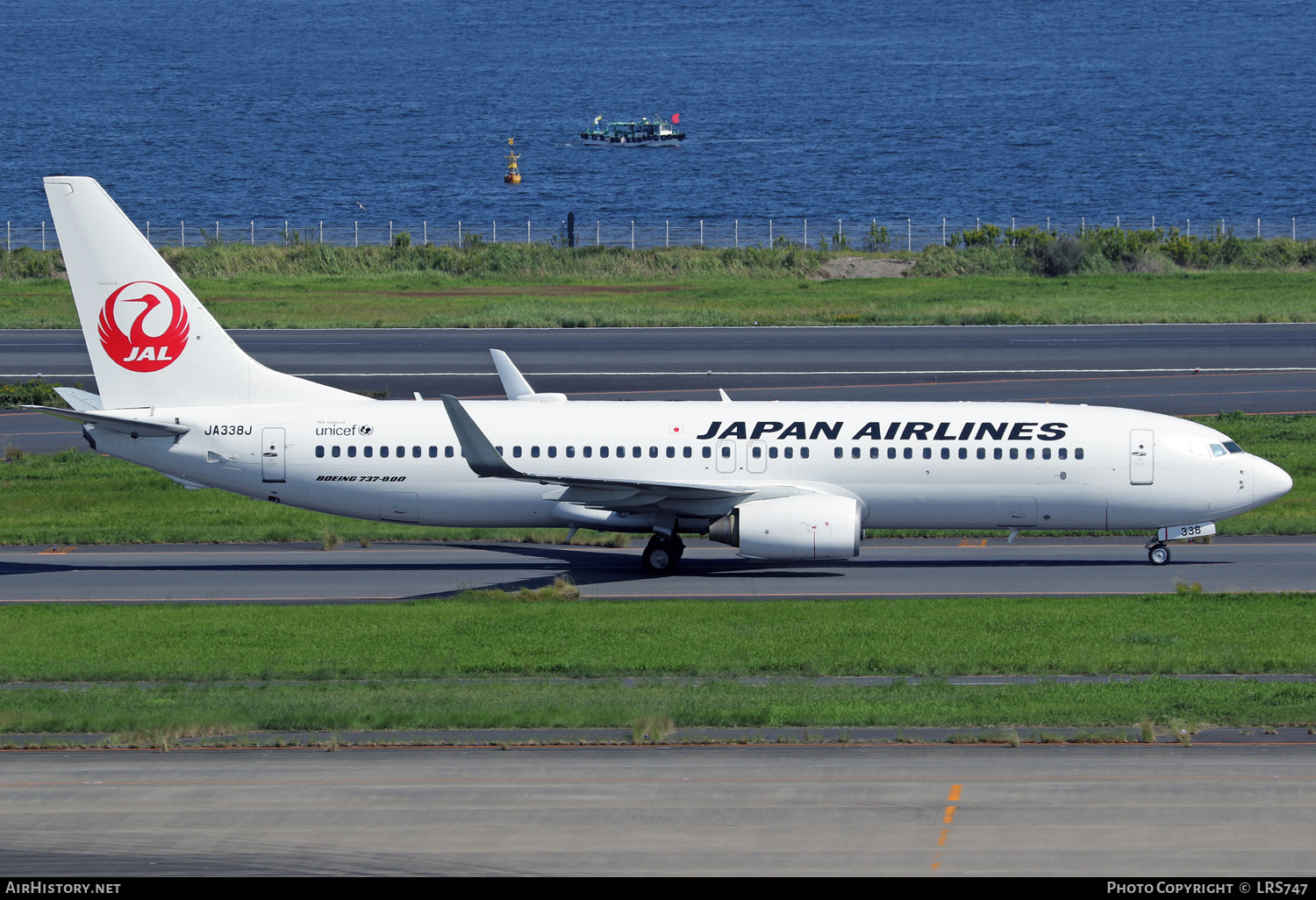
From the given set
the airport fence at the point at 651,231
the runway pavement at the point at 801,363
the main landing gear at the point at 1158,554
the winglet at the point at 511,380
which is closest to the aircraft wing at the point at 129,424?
the winglet at the point at 511,380

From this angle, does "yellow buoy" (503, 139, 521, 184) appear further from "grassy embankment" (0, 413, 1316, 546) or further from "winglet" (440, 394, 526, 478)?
"winglet" (440, 394, 526, 478)

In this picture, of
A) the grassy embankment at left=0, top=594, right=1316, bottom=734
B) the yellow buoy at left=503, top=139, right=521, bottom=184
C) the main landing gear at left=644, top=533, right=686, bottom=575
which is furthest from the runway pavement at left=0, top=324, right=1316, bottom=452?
the yellow buoy at left=503, top=139, right=521, bottom=184

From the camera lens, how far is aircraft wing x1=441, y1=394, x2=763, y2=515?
1257 inches

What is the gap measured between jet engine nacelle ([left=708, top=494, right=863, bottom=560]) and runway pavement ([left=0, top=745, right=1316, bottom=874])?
12663 mm

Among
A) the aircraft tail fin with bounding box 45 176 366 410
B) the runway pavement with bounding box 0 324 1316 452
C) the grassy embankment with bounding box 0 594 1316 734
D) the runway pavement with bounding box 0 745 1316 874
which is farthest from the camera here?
the runway pavement with bounding box 0 324 1316 452

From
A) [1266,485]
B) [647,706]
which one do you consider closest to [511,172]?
[1266,485]

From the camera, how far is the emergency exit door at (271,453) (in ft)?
113

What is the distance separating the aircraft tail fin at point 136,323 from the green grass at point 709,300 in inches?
1474

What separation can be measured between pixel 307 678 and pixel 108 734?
4.44 metres

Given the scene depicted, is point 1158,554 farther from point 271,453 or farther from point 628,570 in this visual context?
point 271,453

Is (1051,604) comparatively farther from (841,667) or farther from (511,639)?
(511,639)

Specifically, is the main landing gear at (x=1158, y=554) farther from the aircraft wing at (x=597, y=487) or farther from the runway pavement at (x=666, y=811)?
the runway pavement at (x=666, y=811)

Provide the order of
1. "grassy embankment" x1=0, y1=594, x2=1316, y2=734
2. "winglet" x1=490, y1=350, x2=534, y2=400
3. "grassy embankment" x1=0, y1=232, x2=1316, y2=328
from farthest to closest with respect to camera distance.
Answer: "grassy embankment" x1=0, y1=232, x2=1316, y2=328
"winglet" x1=490, y1=350, x2=534, y2=400
"grassy embankment" x1=0, y1=594, x2=1316, y2=734

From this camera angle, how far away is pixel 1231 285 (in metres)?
85.4
